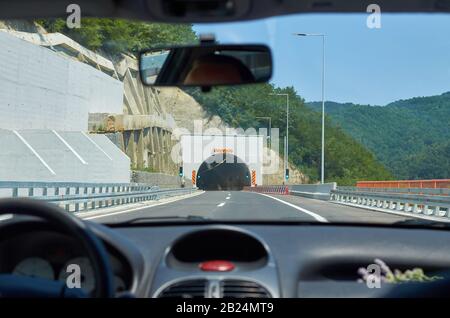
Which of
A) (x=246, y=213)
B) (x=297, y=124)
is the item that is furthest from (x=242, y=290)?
(x=246, y=213)

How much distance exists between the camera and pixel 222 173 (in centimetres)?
1088

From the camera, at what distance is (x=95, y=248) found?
259 centimetres

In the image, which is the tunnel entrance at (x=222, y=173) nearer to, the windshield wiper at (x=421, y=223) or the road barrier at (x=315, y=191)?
the windshield wiper at (x=421, y=223)

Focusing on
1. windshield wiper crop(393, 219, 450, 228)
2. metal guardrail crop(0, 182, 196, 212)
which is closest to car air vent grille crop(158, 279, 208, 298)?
windshield wiper crop(393, 219, 450, 228)

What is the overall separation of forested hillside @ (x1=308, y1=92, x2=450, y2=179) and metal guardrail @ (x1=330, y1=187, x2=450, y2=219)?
10.2 m

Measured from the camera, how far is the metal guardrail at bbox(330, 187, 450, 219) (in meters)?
19.7

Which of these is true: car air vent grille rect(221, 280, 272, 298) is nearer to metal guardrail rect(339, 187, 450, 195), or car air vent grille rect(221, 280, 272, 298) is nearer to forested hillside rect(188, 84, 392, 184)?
forested hillside rect(188, 84, 392, 184)

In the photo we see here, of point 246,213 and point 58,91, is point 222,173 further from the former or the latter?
point 58,91

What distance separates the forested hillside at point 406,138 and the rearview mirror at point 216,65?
316 cm

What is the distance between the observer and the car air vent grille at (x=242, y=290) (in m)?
3.34

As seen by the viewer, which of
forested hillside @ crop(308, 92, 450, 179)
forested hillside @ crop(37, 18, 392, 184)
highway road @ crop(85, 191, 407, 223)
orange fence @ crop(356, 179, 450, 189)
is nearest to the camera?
forested hillside @ crop(37, 18, 392, 184)
